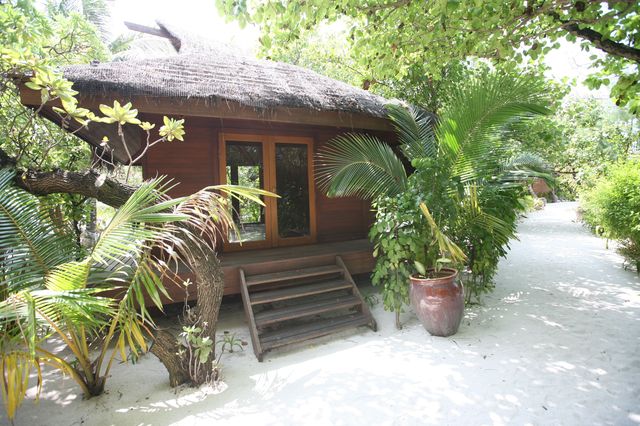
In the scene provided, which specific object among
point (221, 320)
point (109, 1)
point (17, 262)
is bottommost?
→ point (221, 320)

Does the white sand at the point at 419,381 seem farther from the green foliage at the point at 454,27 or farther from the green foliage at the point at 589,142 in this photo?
the green foliage at the point at 589,142

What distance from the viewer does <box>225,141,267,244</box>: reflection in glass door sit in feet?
16.1

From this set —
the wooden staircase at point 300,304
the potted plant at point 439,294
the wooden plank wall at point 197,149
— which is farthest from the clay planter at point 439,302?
the wooden plank wall at point 197,149

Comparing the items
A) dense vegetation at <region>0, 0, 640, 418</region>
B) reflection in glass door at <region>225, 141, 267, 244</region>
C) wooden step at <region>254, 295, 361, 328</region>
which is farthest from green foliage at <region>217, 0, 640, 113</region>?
wooden step at <region>254, 295, 361, 328</region>

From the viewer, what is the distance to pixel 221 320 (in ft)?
13.5

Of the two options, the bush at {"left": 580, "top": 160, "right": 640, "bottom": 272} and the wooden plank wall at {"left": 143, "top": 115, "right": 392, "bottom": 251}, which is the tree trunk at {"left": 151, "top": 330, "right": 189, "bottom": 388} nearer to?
the wooden plank wall at {"left": 143, "top": 115, "right": 392, "bottom": 251}

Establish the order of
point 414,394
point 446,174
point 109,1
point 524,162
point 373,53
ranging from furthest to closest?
point 109,1 → point 524,162 → point 373,53 → point 446,174 → point 414,394

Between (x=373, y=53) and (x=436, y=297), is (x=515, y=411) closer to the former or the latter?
(x=436, y=297)

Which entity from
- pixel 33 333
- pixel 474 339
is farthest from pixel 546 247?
pixel 33 333

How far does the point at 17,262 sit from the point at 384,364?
9.24 ft

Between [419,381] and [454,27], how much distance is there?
333 cm

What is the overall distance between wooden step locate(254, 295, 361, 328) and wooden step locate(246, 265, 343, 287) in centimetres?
32

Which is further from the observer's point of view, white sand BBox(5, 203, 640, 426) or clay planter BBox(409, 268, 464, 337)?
clay planter BBox(409, 268, 464, 337)

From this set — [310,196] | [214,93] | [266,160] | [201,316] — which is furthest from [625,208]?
[201,316]
